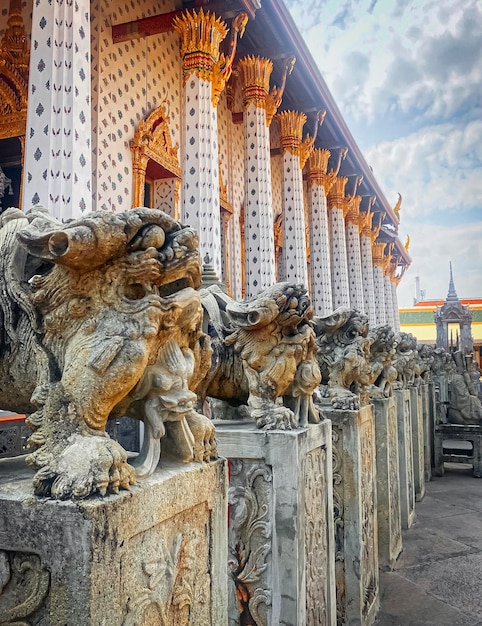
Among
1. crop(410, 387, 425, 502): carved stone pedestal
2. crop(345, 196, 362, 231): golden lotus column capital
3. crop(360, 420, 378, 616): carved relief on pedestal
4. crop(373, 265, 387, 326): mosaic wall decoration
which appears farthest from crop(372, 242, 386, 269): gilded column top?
crop(360, 420, 378, 616): carved relief on pedestal

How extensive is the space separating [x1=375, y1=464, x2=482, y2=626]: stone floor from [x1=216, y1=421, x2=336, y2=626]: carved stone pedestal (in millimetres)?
1731

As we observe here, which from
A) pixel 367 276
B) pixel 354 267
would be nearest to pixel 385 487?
pixel 354 267

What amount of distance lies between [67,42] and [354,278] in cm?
1390

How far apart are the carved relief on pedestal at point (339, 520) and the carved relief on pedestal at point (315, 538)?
672 millimetres

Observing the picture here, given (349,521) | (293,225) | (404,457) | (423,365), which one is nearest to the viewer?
(349,521)

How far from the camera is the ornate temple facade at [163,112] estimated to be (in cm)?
507

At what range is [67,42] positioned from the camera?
5152 millimetres

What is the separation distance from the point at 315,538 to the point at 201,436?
4.21 feet

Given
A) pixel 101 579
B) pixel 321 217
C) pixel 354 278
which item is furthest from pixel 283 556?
pixel 354 278

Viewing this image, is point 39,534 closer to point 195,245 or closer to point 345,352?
point 195,245

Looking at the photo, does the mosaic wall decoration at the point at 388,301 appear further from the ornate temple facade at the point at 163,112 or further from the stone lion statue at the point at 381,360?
the stone lion statue at the point at 381,360

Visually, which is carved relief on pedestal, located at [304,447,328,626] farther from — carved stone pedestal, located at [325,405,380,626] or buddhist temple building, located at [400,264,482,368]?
buddhist temple building, located at [400,264,482,368]

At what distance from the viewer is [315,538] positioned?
2.49m

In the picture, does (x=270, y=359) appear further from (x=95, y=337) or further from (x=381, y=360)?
(x=381, y=360)
